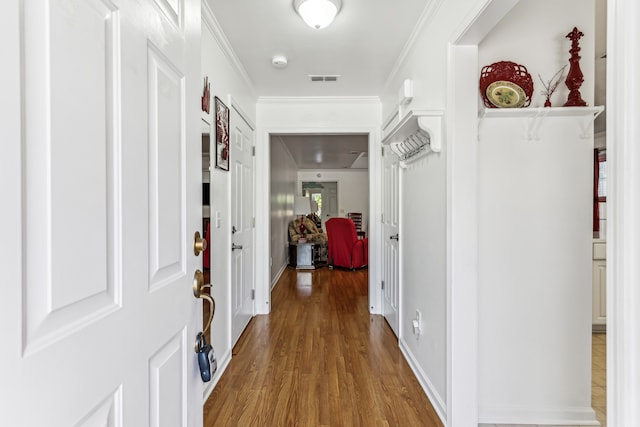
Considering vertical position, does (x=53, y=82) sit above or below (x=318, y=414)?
above

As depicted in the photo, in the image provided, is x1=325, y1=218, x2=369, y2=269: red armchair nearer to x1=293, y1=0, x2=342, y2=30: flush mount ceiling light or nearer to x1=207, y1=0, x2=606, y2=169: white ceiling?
x1=207, y1=0, x2=606, y2=169: white ceiling

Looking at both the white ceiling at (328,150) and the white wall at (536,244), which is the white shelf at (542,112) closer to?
the white wall at (536,244)

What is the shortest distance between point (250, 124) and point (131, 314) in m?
2.85

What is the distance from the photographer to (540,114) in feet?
5.65

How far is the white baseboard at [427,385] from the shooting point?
180 centimetres

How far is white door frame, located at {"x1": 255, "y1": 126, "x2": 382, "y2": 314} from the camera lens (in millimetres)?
3537

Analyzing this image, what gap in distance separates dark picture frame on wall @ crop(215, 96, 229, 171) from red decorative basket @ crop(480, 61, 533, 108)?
5.45 feet

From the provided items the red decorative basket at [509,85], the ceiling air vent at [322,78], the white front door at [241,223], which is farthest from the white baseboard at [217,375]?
the ceiling air vent at [322,78]

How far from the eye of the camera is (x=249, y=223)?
129 inches

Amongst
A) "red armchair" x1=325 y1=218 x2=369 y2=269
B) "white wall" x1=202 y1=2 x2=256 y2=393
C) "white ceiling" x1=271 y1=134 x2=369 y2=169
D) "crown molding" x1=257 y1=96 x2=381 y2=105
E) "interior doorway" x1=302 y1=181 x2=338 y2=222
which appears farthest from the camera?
"interior doorway" x1=302 y1=181 x2=338 y2=222

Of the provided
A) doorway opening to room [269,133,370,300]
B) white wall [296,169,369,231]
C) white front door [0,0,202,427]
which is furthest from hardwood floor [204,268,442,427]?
white wall [296,169,369,231]

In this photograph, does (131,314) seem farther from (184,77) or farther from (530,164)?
(530,164)

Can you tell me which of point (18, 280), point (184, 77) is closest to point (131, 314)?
point (18, 280)

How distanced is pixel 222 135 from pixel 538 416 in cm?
253
